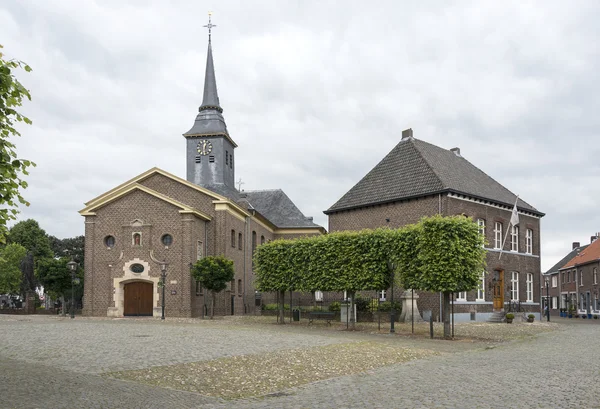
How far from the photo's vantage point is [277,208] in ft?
198

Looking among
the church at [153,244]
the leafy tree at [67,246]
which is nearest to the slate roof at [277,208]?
the church at [153,244]

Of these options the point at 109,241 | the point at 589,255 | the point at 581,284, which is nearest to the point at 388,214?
the point at 109,241

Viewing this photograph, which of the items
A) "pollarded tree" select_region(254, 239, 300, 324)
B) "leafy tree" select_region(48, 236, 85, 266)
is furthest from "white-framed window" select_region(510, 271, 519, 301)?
"leafy tree" select_region(48, 236, 85, 266)

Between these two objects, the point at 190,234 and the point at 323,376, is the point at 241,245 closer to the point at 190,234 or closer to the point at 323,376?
the point at 190,234

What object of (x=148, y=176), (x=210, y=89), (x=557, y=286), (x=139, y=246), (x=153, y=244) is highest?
(x=210, y=89)

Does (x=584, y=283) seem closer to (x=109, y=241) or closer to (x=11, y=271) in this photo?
(x=109, y=241)

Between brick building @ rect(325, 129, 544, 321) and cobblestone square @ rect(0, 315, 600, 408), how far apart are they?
1564 cm

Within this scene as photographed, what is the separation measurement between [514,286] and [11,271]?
1957 inches

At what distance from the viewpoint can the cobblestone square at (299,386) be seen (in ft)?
31.1

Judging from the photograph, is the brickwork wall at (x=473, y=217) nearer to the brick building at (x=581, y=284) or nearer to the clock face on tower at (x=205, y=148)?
the brick building at (x=581, y=284)

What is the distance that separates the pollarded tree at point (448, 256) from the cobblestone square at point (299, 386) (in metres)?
3.23

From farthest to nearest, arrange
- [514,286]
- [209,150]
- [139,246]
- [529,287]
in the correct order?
[209,150] < [529,287] < [514,286] < [139,246]

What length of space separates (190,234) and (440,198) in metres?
15.2

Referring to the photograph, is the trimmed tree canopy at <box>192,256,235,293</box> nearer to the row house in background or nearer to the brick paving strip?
the brick paving strip
